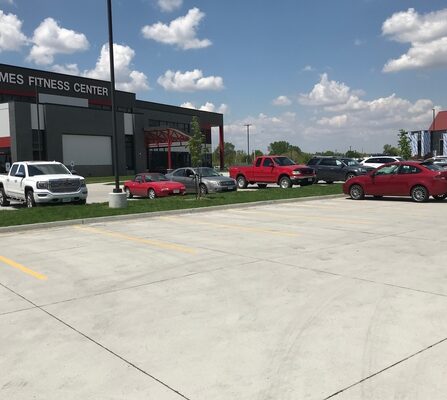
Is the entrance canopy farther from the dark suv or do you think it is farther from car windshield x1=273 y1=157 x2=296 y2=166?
car windshield x1=273 y1=157 x2=296 y2=166

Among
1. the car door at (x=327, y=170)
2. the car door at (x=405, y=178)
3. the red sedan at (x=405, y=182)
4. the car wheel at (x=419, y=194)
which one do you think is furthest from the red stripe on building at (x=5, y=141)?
the car wheel at (x=419, y=194)

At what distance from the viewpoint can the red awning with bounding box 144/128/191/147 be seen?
185 feet

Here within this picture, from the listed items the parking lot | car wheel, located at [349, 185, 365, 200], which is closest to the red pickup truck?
car wheel, located at [349, 185, 365, 200]

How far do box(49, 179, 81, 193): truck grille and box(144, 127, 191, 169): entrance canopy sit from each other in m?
37.1

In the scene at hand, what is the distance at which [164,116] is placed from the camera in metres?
72.7

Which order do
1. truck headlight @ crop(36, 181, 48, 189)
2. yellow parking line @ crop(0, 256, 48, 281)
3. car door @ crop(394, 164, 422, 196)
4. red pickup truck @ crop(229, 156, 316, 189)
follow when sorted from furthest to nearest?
red pickup truck @ crop(229, 156, 316, 189) → car door @ crop(394, 164, 422, 196) → truck headlight @ crop(36, 181, 48, 189) → yellow parking line @ crop(0, 256, 48, 281)

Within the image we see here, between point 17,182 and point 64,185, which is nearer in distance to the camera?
point 64,185

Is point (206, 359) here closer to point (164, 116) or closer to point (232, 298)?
point (232, 298)

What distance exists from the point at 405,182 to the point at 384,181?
831mm

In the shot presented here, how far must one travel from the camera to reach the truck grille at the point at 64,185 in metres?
17.3

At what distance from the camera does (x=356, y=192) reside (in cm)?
1939

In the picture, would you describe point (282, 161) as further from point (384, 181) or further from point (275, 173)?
point (384, 181)

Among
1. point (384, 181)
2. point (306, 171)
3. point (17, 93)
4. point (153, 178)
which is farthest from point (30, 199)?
point (17, 93)

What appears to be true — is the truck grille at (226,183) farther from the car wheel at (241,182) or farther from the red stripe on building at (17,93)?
the red stripe on building at (17,93)
